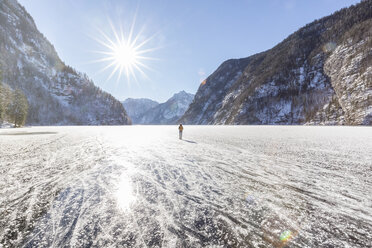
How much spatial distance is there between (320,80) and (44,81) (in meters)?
163

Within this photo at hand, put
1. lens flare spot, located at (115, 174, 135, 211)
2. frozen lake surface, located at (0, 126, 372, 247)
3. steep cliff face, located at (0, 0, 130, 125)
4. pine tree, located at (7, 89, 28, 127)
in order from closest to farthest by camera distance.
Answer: frozen lake surface, located at (0, 126, 372, 247)
lens flare spot, located at (115, 174, 135, 211)
pine tree, located at (7, 89, 28, 127)
steep cliff face, located at (0, 0, 130, 125)

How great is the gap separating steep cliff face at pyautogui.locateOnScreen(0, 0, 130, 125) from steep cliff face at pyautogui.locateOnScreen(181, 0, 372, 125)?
99.8m

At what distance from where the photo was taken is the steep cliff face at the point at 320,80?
139 feet

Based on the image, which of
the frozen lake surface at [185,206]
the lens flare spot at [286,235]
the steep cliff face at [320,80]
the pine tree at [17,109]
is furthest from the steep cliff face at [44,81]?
the lens flare spot at [286,235]

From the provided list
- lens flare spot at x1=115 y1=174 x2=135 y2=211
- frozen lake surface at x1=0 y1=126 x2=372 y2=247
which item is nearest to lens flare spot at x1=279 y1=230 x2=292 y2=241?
frozen lake surface at x1=0 y1=126 x2=372 y2=247

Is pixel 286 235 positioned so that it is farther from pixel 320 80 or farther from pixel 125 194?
pixel 320 80

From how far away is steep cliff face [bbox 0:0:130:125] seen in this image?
9988cm

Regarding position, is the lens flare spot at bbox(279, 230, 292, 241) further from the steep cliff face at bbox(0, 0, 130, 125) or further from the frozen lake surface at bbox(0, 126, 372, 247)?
the steep cliff face at bbox(0, 0, 130, 125)

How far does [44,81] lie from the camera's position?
114062 mm

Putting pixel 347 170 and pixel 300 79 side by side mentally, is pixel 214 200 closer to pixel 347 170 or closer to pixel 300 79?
pixel 347 170

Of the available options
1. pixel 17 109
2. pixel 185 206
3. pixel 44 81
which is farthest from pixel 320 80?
pixel 44 81

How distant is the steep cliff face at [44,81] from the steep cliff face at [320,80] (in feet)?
328

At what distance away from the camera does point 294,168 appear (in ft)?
16.5

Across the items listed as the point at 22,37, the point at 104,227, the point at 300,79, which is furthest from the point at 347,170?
the point at 22,37
